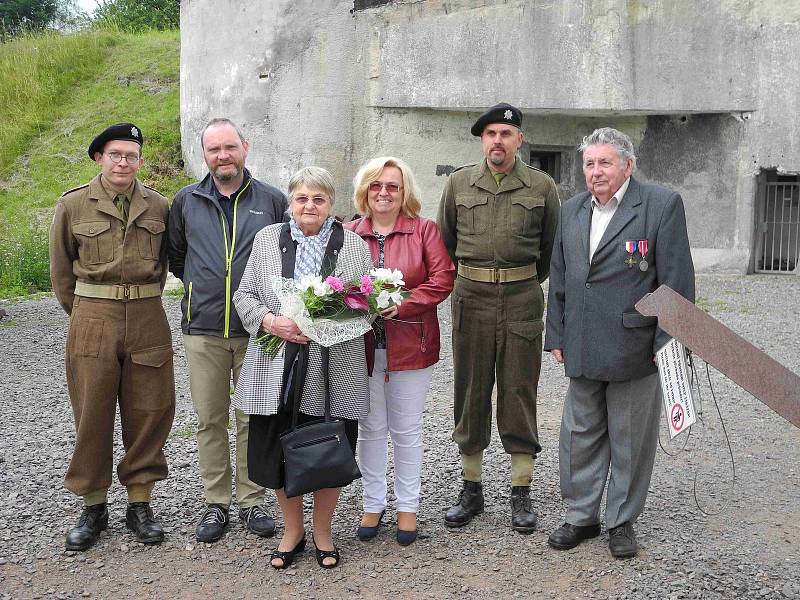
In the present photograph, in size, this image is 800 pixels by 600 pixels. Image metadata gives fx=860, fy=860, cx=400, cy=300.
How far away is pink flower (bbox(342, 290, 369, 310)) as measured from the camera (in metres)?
3.94

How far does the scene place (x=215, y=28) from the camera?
49.1 ft

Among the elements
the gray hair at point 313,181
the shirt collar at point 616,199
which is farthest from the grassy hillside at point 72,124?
the shirt collar at point 616,199

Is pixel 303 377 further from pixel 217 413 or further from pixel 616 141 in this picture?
pixel 616 141

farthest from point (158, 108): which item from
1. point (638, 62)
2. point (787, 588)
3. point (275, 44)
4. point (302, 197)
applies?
point (787, 588)

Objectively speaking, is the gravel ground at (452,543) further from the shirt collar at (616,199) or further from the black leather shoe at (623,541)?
the shirt collar at (616,199)

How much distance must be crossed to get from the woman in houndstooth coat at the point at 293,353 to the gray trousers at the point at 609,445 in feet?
3.58

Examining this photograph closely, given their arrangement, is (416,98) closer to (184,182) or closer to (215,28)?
(215,28)

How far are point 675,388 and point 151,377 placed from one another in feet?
8.61

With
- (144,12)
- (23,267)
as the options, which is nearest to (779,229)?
(23,267)

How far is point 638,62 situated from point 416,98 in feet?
11.8

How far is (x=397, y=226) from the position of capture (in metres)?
4.42

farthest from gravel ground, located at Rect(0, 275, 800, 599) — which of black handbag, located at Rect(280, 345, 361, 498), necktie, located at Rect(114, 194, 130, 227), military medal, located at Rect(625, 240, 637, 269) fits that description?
necktie, located at Rect(114, 194, 130, 227)

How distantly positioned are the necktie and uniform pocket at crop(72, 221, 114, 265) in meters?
0.10

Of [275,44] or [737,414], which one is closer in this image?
[737,414]
